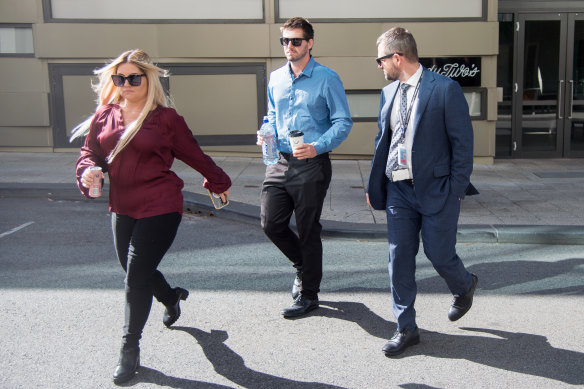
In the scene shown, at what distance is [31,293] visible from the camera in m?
5.14

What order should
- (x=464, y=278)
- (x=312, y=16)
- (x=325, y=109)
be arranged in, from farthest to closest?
(x=312, y=16), (x=325, y=109), (x=464, y=278)

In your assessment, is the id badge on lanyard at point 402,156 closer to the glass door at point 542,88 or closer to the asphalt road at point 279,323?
the asphalt road at point 279,323

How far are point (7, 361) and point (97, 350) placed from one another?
0.51 m

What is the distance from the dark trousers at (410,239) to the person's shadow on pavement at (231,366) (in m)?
0.79

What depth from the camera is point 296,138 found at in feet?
13.8

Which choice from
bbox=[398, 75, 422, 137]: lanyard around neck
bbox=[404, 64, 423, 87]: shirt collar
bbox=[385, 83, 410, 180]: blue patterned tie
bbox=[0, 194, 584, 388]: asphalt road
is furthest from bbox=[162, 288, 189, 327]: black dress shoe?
bbox=[404, 64, 423, 87]: shirt collar

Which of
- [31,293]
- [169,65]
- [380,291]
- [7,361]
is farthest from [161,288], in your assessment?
[169,65]

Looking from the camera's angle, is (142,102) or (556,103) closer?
(142,102)

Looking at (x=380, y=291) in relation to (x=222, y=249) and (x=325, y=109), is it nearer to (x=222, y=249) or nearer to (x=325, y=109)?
(x=325, y=109)

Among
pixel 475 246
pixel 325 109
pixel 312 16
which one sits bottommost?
pixel 475 246

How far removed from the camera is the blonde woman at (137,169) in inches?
144

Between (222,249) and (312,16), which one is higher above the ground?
(312,16)

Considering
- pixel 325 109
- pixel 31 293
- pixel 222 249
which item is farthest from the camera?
pixel 222 249

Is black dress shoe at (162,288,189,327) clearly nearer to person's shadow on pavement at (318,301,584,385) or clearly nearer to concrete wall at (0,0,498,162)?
person's shadow on pavement at (318,301,584,385)
